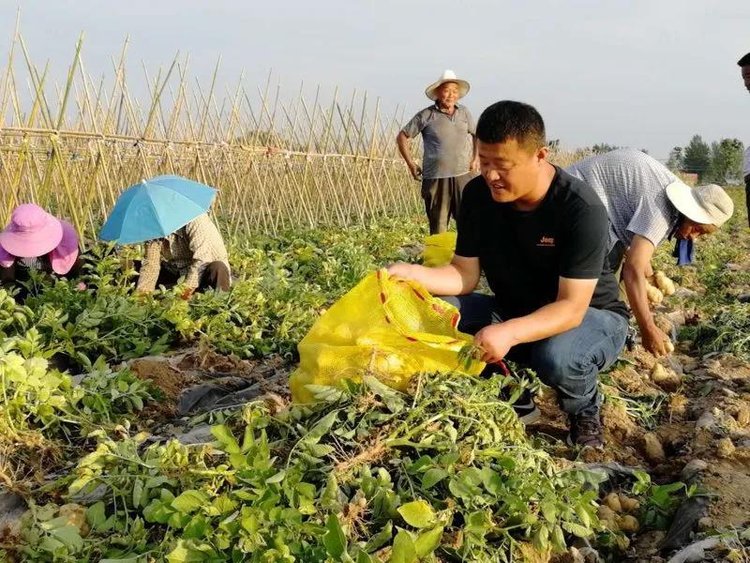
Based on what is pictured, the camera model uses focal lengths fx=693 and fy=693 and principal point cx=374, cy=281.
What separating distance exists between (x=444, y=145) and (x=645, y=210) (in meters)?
3.96

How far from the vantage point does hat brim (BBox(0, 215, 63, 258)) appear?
388cm

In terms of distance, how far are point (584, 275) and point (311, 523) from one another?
1.33 metres

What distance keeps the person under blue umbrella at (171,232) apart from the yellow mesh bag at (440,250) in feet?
3.95

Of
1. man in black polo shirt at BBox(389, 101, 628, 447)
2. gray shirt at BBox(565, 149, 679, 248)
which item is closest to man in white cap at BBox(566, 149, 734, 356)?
gray shirt at BBox(565, 149, 679, 248)

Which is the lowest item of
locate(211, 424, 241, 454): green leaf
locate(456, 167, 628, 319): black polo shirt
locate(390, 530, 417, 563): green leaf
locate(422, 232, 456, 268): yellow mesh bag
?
locate(390, 530, 417, 563): green leaf

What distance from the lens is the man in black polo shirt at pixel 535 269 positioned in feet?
7.41

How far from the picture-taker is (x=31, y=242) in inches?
154

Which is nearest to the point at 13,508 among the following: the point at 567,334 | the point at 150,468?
the point at 150,468

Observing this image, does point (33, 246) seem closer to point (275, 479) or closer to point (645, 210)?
point (275, 479)

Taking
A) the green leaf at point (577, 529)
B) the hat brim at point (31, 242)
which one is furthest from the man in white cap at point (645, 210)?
the hat brim at point (31, 242)

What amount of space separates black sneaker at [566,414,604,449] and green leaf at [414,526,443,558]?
1.24m

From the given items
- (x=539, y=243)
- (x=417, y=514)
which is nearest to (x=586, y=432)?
(x=539, y=243)

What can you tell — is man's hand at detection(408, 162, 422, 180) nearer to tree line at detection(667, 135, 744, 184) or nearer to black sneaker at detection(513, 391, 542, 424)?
black sneaker at detection(513, 391, 542, 424)

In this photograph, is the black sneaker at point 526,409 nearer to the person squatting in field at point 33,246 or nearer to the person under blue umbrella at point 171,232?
the person under blue umbrella at point 171,232
